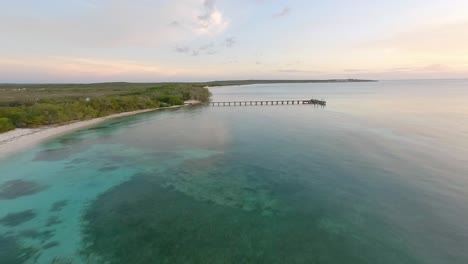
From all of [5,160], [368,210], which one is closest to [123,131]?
[5,160]

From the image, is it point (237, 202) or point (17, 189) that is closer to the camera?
point (237, 202)

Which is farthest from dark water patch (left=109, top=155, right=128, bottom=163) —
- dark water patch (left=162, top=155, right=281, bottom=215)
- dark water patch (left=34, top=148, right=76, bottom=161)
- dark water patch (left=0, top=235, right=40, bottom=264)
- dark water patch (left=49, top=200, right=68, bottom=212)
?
dark water patch (left=0, top=235, right=40, bottom=264)

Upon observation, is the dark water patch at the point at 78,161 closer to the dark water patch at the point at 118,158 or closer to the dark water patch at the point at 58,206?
the dark water patch at the point at 118,158

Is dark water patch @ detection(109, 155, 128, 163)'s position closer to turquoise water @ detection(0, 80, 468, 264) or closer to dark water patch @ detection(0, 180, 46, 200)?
turquoise water @ detection(0, 80, 468, 264)

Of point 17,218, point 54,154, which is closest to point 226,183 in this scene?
point 17,218

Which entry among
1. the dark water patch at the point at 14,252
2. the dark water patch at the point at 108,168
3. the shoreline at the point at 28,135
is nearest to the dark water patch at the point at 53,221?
the dark water patch at the point at 14,252

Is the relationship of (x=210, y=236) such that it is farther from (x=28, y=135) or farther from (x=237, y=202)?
(x=28, y=135)
